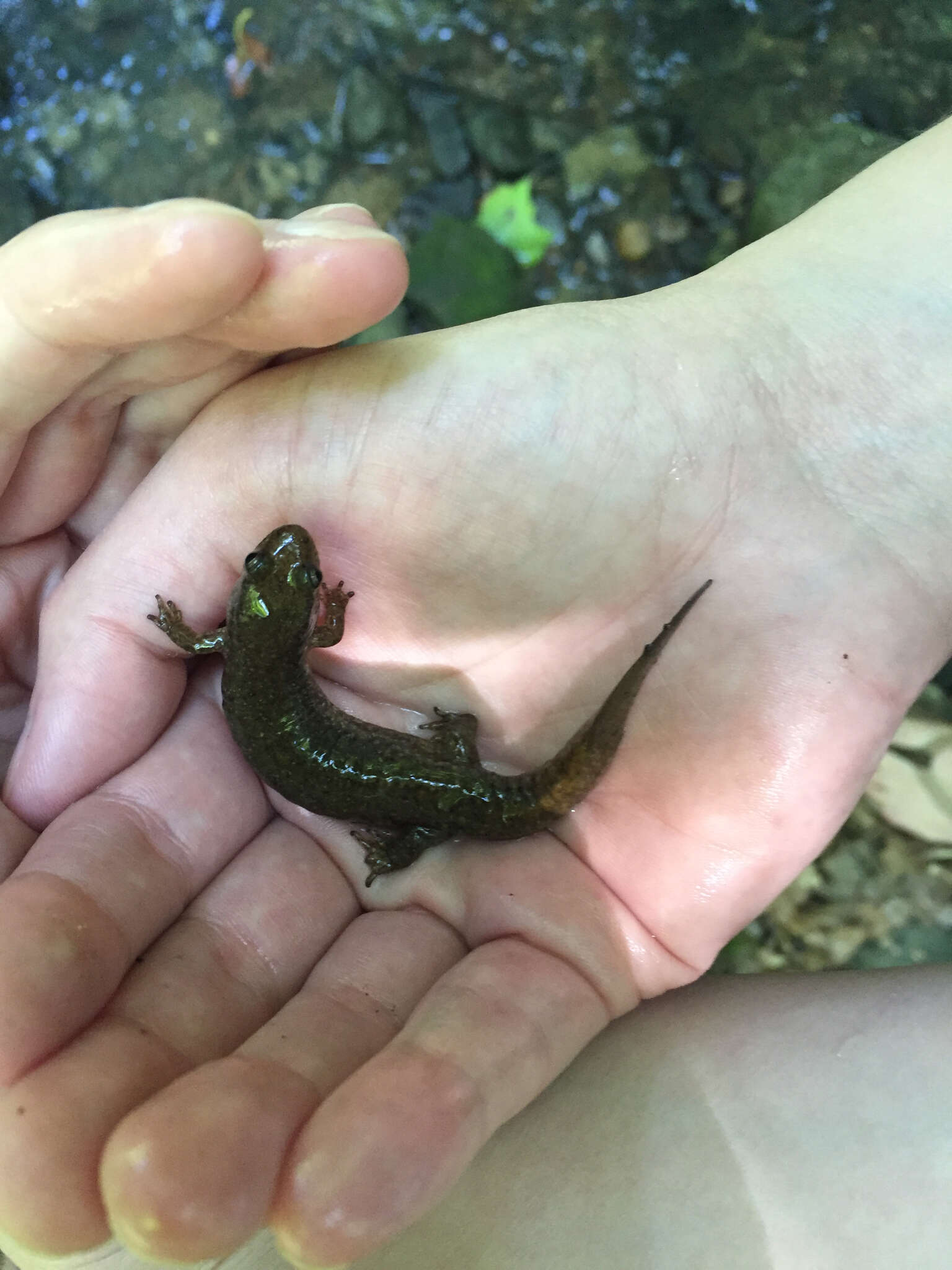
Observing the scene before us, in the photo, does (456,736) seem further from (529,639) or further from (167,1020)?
(167,1020)

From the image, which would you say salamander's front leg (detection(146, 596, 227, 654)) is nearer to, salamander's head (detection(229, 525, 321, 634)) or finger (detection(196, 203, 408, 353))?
salamander's head (detection(229, 525, 321, 634))

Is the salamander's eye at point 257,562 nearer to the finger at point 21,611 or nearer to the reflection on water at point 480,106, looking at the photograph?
the finger at point 21,611

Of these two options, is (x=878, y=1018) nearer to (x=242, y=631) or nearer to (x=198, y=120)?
(x=242, y=631)

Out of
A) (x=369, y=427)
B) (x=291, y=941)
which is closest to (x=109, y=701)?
(x=291, y=941)

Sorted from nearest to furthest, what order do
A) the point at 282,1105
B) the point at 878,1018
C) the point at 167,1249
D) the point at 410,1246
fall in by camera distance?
the point at 167,1249
the point at 282,1105
the point at 410,1246
the point at 878,1018

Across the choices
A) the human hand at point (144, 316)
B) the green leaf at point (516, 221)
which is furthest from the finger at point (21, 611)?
the green leaf at point (516, 221)

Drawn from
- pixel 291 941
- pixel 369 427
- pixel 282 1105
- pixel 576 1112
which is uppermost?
pixel 369 427

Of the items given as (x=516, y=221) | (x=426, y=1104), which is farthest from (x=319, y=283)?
(x=516, y=221)
